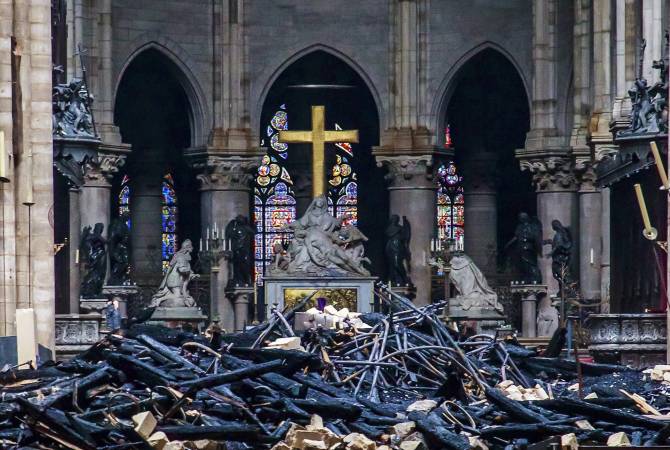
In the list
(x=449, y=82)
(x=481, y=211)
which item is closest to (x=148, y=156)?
(x=449, y=82)

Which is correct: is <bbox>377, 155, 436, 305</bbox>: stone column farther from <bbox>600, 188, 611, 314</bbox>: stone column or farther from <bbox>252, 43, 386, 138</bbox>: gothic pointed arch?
Answer: <bbox>600, 188, 611, 314</bbox>: stone column

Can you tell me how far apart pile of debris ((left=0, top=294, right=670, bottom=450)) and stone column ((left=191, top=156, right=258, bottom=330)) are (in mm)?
30655

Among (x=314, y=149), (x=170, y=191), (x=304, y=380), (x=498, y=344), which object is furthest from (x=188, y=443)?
(x=170, y=191)

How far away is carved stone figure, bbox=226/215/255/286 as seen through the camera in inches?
2544

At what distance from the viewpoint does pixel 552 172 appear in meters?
63.1

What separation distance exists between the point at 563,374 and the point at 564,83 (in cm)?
2948

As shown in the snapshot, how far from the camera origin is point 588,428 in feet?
90.3

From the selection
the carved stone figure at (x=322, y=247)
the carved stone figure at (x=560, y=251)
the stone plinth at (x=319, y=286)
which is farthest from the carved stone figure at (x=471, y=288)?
the stone plinth at (x=319, y=286)

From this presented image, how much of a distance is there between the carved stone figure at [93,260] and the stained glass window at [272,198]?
10457mm

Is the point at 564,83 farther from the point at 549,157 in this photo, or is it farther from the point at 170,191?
the point at 170,191

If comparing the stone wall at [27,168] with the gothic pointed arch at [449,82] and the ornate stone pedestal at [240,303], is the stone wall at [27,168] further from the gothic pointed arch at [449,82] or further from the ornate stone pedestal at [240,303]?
the gothic pointed arch at [449,82]

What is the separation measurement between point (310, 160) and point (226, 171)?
4.30 metres

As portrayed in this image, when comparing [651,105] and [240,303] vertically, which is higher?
[651,105]

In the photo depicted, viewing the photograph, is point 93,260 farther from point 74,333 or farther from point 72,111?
point 74,333
